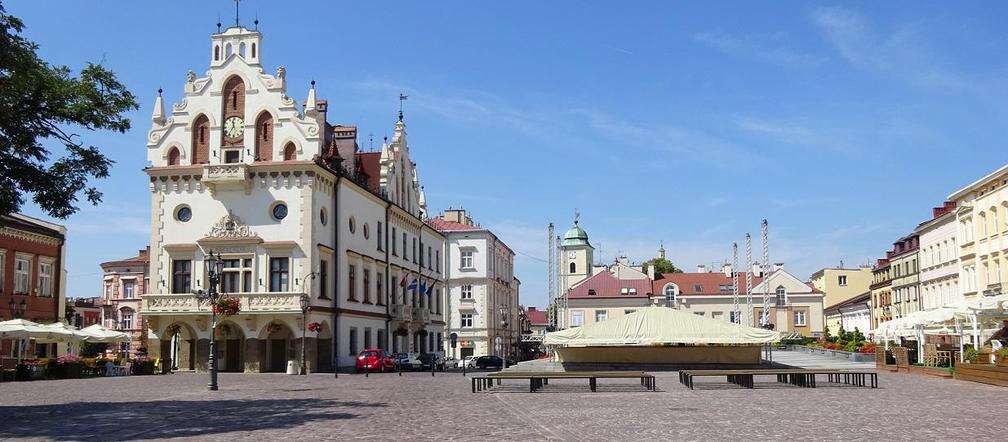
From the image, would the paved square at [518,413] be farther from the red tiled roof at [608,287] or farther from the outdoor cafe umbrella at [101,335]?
the red tiled roof at [608,287]

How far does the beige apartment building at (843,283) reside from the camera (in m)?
112

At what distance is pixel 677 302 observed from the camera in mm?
103875

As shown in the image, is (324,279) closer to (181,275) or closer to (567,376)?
(181,275)

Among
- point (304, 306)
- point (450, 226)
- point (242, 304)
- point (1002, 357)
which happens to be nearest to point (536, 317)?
point (450, 226)

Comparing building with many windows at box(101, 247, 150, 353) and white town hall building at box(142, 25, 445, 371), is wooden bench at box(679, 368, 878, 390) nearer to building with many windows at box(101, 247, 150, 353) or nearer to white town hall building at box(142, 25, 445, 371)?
white town hall building at box(142, 25, 445, 371)

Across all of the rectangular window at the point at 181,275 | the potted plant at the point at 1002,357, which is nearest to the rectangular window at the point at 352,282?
the rectangular window at the point at 181,275

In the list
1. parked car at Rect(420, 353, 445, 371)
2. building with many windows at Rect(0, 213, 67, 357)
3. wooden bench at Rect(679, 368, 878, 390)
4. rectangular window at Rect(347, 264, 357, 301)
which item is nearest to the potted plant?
wooden bench at Rect(679, 368, 878, 390)

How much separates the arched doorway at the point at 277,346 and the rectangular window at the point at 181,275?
16.4 feet

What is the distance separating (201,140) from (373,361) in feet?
48.5

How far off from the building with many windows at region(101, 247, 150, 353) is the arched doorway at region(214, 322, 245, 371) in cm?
3519

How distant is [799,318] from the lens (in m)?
102

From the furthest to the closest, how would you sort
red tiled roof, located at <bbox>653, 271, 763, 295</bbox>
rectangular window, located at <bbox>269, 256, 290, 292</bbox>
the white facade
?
red tiled roof, located at <bbox>653, 271, 763, 295</bbox>, the white facade, rectangular window, located at <bbox>269, 256, 290, 292</bbox>

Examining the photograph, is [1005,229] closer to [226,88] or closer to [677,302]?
[226,88]

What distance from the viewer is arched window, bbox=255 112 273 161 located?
167ft
